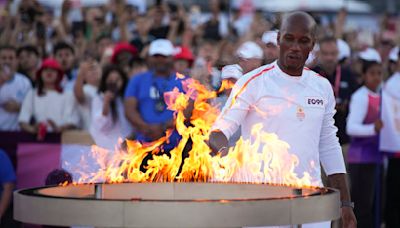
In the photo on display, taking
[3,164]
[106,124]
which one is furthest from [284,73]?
[106,124]

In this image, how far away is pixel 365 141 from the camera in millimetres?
11672

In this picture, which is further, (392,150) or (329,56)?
(392,150)

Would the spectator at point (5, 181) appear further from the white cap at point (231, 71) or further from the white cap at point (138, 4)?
the white cap at point (138, 4)

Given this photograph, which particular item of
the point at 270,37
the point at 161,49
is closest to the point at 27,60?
the point at 161,49

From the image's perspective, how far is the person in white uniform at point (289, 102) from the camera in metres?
6.37

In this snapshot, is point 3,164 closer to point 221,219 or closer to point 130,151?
point 130,151

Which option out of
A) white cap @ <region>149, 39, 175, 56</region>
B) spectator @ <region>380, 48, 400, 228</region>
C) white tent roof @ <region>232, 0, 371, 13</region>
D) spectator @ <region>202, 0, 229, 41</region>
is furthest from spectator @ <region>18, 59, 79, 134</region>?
white tent roof @ <region>232, 0, 371, 13</region>

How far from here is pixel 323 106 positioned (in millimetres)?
6523

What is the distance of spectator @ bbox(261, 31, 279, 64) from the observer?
883 centimetres

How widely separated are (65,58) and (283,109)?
20.9 feet

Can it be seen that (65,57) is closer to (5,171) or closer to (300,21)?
(5,171)

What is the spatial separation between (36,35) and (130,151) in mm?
8241

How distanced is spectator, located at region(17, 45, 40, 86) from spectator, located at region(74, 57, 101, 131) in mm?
707

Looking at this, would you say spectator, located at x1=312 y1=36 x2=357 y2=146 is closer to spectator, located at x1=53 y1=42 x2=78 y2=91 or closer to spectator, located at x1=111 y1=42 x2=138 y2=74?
spectator, located at x1=111 y1=42 x2=138 y2=74
